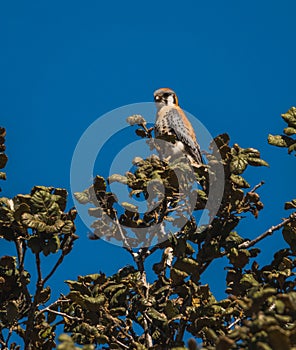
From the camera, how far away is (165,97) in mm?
12773

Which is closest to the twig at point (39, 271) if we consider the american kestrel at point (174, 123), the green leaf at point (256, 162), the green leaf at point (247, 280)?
the green leaf at point (247, 280)

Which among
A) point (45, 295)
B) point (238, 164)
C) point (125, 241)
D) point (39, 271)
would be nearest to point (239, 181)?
point (238, 164)

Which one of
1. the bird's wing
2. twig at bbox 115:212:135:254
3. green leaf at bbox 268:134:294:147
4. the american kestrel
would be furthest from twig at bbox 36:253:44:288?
the bird's wing

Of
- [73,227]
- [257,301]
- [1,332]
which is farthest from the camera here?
[1,332]

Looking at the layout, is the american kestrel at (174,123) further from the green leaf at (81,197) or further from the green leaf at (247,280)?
the green leaf at (247,280)

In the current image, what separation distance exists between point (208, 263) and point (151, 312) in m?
0.73

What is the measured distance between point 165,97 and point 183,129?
121 centimetres

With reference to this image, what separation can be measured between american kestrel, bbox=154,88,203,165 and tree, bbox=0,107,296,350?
3.88m

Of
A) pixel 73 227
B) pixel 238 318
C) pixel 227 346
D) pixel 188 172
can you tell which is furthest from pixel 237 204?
pixel 227 346

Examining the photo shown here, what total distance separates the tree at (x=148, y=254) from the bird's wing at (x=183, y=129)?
4.00m

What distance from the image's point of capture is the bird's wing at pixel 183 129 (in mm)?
11109

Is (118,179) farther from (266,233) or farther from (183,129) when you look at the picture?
(183,129)

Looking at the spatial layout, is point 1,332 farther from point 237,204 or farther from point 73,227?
point 237,204

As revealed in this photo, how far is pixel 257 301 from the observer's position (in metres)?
4.27
